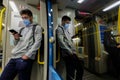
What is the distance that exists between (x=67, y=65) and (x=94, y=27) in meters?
3.31

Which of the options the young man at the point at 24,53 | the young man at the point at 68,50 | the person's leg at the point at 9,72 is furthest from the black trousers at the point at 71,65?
the person's leg at the point at 9,72

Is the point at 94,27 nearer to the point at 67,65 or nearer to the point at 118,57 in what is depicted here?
the point at 118,57

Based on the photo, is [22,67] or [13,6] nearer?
[22,67]

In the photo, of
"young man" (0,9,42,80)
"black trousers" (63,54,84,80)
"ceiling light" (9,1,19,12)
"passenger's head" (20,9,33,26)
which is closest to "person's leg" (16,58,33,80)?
"young man" (0,9,42,80)

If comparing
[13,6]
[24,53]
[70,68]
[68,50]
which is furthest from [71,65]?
[13,6]

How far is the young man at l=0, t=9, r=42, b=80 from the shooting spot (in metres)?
1.71

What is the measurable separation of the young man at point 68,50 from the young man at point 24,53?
0.42 metres

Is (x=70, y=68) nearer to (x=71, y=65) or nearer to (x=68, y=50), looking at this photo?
(x=71, y=65)

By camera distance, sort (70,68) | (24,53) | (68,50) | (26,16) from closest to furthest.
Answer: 1. (24,53)
2. (26,16)
3. (68,50)
4. (70,68)

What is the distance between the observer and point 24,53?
1.79 metres

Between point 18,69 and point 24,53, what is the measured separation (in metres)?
0.23

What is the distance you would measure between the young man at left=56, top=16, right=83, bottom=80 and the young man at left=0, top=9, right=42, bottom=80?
1.38 feet

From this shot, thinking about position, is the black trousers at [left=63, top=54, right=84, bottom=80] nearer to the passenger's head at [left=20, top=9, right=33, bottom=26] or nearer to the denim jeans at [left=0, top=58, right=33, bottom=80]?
the denim jeans at [left=0, top=58, right=33, bottom=80]

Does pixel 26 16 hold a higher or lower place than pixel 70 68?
higher
